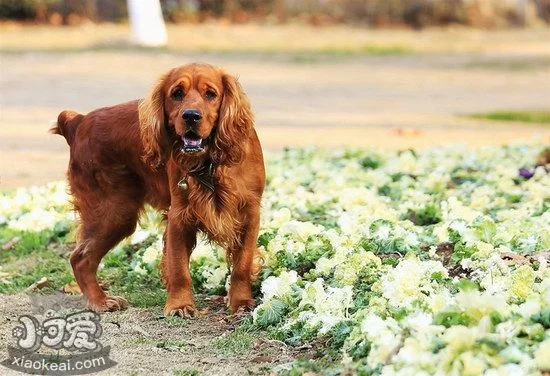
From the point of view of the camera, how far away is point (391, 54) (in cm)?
2698

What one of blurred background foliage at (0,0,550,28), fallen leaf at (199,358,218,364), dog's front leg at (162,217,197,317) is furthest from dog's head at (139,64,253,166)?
blurred background foliage at (0,0,550,28)

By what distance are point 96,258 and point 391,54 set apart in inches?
800

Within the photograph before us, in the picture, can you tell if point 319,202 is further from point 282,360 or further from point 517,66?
point 517,66

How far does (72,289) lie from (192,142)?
1.55 m

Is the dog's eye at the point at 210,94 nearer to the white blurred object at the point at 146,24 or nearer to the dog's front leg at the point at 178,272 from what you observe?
the dog's front leg at the point at 178,272

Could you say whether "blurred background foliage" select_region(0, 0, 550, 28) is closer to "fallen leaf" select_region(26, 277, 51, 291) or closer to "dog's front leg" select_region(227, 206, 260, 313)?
"fallen leaf" select_region(26, 277, 51, 291)

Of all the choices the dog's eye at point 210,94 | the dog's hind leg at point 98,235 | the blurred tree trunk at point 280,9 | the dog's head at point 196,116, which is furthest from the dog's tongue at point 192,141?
the blurred tree trunk at point 280,9

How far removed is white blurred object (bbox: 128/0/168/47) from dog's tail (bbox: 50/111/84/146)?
66.8 ft

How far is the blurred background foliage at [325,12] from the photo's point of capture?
3241 cm

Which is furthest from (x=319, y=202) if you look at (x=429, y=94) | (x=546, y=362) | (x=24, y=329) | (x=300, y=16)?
(x=300, y=16)

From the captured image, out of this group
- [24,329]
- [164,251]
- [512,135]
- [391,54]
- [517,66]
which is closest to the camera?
[24,329]

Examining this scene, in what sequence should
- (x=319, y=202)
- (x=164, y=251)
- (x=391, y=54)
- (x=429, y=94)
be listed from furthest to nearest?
(x=391, y=54), (x=429, y=94), (x=319, y=202), (x=164, y=251)

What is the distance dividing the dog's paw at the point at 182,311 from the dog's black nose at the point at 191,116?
3.34 feet

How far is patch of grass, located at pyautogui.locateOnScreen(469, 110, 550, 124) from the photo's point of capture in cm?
1664
